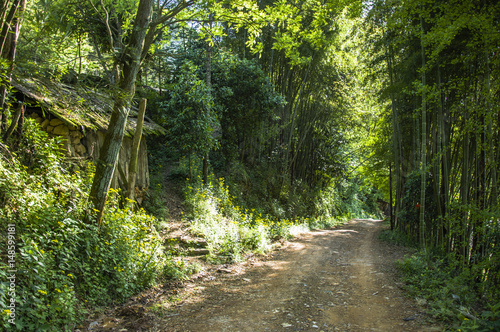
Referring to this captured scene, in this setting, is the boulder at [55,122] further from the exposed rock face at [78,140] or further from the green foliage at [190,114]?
the green foliage at [190,114]

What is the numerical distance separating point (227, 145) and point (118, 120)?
7.40 metres

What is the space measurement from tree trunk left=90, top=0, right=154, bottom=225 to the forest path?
189 cm

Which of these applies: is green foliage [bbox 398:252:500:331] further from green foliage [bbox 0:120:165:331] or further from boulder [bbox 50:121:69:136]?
boulder [bbox 50:121:69:136]

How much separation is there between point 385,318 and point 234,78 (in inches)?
353

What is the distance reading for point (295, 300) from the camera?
4461 mm

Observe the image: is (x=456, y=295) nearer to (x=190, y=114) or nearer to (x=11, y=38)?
(x=11, y=38)

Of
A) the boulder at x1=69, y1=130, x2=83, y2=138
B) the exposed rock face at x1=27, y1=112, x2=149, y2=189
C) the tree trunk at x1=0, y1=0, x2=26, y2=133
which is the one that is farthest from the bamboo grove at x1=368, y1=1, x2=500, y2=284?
the boulder at x1=69, y1=130, x2=83, y2=138

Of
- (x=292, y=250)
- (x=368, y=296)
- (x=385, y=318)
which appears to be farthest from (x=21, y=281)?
(x=292, y=250)

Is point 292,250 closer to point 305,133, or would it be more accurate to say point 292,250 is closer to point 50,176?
point 50,176

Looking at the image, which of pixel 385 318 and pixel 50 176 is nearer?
pixel 385 318

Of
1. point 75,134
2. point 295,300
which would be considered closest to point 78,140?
point 75,134

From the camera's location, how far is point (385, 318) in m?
3.85

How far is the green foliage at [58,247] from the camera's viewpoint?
119 inches

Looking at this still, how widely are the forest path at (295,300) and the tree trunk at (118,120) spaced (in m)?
1.89
